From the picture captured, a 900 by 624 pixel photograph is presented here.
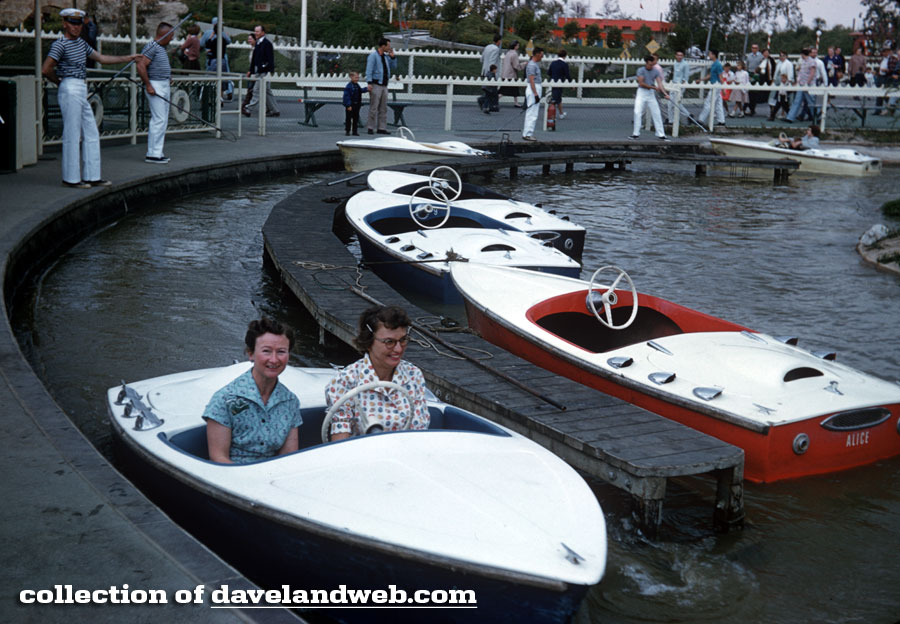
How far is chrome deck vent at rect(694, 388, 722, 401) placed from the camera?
6.10 m

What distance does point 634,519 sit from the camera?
5.43 meters

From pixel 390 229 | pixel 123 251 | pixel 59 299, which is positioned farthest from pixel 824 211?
pixel 59 299

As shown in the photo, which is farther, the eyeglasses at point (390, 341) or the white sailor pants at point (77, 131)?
the white sailor pants at point (77, 131)

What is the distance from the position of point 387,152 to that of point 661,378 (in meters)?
11.5

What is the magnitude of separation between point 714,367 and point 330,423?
2.77m

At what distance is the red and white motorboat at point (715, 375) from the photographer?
5.98 m

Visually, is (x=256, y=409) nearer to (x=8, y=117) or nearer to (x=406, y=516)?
(x=406, y=516)

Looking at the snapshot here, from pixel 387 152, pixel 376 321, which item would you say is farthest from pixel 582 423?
pixel 387 152

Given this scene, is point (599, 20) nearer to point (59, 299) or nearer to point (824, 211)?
point (824, 211)

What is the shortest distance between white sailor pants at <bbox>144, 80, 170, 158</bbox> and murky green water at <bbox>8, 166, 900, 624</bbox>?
0.97 metres

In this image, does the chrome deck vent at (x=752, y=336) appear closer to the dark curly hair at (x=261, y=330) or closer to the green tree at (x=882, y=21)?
the dark curly hair at (x=261, y=330)

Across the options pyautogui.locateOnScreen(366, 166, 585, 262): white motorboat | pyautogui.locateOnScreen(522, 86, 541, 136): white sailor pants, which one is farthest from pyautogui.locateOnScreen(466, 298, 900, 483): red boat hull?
pyautogui.locateOnScreen(522, 86, 541, 136): white sailor pants

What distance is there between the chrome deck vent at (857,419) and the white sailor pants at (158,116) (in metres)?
11.0

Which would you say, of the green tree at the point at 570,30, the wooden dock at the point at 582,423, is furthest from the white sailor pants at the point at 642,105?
the green tree at the point at 570,30
